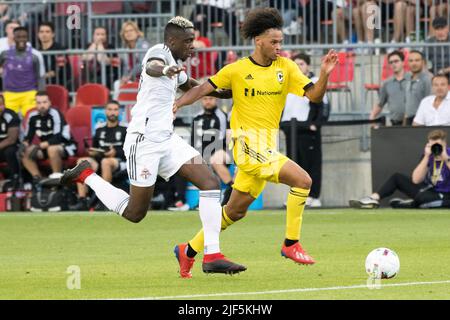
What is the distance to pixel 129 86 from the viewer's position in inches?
918

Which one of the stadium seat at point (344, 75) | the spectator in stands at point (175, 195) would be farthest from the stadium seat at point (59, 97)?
the stadium seat at point (344, 75)

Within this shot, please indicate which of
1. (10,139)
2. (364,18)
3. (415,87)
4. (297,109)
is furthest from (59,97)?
(415,87)

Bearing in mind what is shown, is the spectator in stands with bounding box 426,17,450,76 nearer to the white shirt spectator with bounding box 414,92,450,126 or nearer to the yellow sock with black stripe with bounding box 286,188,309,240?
the white shirt spectator with bounding box 414,92,450,126

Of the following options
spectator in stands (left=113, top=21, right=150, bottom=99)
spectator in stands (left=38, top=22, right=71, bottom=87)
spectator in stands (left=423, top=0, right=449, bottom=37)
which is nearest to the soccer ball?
spectator in stands (left=423, top=0, right=449, bottom=37)

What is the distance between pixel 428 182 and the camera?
66.5 ft

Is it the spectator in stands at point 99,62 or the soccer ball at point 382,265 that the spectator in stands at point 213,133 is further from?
the soccer ball at point 382,265

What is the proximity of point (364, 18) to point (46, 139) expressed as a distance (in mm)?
6257

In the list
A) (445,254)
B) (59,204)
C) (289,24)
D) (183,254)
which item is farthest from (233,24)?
(183,254)

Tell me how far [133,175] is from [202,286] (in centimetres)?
144

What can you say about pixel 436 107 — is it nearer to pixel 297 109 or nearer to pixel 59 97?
pixel 297 109

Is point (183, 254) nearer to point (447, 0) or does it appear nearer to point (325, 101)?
point (325, 101)

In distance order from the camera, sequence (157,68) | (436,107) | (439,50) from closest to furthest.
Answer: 1. (157,68)
2. (436,107)
3. (439,50)

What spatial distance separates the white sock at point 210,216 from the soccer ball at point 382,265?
1.45m

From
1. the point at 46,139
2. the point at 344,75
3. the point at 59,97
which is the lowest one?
the point at 46,139
